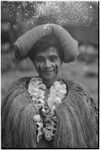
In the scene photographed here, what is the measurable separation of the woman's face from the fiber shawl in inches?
6.1

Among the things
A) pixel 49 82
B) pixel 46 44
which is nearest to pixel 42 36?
pixel 46 44

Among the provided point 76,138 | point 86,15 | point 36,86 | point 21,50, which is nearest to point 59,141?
point 76,138

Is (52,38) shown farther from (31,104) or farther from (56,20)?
(31,104)

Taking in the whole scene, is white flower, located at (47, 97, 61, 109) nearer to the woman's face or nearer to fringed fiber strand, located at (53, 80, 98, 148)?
fringed fiber strand, located at (53, 80, 98, 148)

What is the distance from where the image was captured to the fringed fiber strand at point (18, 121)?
3.26 m

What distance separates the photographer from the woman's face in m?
3.34

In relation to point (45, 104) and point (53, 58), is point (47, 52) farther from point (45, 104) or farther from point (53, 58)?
point (45, 104)

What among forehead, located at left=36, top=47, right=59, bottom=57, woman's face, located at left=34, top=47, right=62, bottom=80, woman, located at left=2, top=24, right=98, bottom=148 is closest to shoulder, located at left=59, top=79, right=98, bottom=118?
woman, located at left=2, top=24, right=98, bottom=148

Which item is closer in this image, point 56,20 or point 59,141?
point 59,141

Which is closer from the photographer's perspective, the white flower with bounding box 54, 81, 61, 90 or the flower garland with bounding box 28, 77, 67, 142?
the flower garland with bounding box 28, 77, 67, 142

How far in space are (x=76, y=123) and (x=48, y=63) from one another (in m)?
0.44

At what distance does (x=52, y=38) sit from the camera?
3.33 meters

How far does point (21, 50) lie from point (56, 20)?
0.36m

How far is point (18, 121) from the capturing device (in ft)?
10.8
